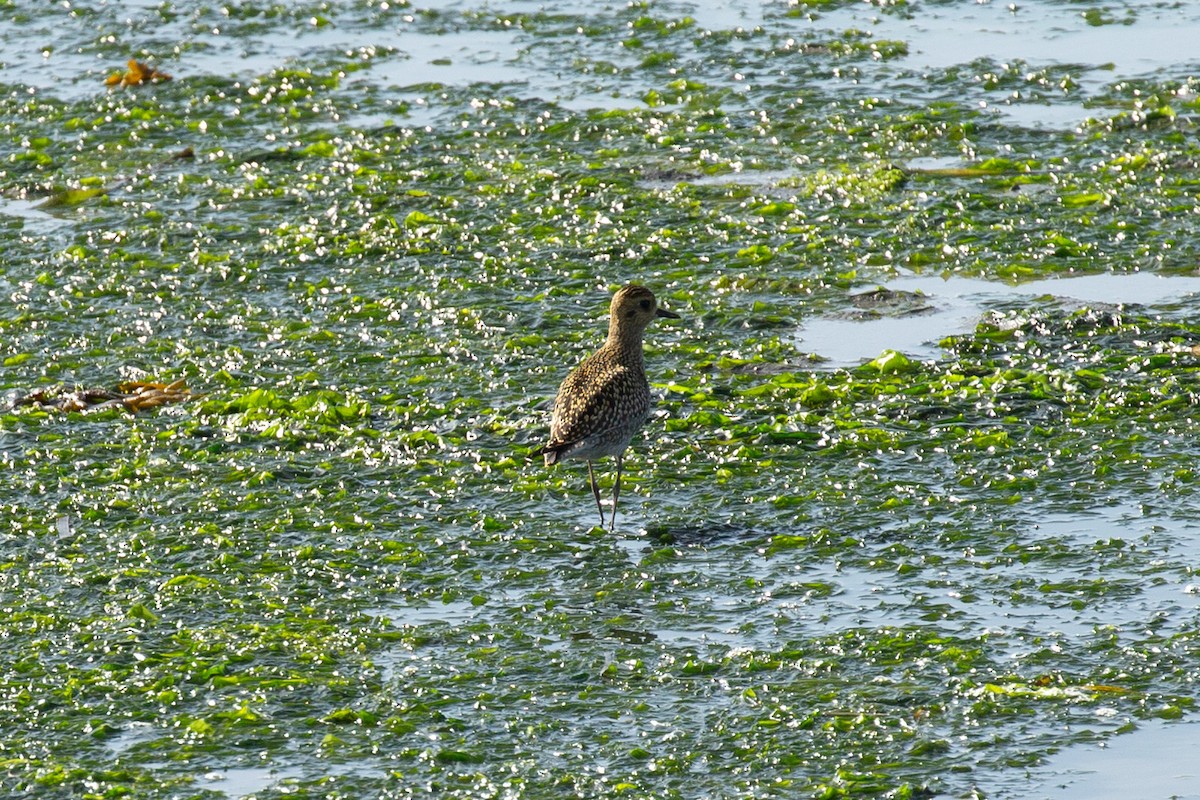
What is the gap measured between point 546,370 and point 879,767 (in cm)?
374

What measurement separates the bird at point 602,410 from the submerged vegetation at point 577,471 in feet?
0.85

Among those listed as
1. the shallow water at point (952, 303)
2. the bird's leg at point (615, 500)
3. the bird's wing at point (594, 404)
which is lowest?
the bird's leg at point (615, 500)

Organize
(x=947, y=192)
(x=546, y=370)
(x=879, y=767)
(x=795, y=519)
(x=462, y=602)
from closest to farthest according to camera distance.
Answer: (x=879, y=767) → (x=462, y=602) → (x=795, y=519) → (x=546, y=370) → (x=947, y=192)

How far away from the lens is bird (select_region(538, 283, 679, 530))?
22.6ft

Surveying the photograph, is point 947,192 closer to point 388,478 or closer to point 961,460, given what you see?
point 961,460

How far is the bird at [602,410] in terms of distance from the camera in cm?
689

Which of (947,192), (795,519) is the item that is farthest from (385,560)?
(947,192)

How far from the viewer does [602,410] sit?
693cm

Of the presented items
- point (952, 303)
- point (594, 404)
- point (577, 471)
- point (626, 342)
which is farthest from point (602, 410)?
point (952, 303)

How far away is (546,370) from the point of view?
332 inches

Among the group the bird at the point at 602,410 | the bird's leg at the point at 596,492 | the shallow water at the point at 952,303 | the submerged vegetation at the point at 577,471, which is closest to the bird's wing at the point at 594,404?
the bird at the point at 602,410

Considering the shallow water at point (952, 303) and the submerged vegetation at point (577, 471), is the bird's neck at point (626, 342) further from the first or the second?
the shallow water at point (952, 303)

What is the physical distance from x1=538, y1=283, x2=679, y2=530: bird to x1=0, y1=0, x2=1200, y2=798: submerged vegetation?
26cm

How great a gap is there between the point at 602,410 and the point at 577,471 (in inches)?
26.4
